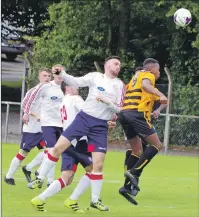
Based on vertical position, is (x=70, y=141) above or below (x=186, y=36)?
below

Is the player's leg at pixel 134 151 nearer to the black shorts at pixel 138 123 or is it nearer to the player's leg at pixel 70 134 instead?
the black shorts at pixel 138 123

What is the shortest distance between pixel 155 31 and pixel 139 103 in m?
18.3

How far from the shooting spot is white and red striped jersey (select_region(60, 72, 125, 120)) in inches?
410

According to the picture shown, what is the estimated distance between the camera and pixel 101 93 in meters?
10.5

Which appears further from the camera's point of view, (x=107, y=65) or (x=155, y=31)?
(x=155, y=31)

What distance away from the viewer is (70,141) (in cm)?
1027

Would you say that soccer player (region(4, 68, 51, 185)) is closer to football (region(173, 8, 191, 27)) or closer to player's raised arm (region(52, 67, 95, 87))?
player's raised arm (region(52, 67, 95, 87))

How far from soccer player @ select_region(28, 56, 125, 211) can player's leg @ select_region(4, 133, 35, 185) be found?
129 inches

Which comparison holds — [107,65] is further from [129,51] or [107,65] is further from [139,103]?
[129,51]

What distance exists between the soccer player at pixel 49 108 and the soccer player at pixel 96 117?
2406mm

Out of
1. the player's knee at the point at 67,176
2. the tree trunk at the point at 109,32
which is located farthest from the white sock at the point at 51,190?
the tree trunk at the point at 109,32

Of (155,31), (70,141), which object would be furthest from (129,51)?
(70,141)

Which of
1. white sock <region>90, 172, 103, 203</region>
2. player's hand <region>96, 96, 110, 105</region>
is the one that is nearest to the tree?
player's hand <region>96, 96, 110, 105</region>

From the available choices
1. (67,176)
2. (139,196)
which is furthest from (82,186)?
(139,196)
